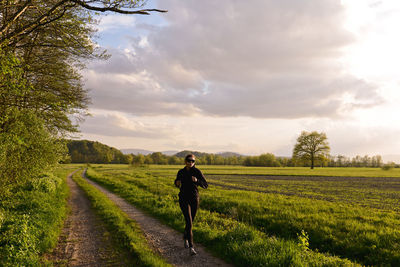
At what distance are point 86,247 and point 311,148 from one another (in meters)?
94.2

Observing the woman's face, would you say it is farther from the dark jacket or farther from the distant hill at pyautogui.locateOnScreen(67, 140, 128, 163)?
the distant hill at pyautogui.locateOnScreen(67, 140, 128, 163)

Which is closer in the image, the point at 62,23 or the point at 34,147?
the point at 62,23

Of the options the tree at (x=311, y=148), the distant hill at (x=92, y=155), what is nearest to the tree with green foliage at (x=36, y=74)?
the tree at (x=311, y=148)

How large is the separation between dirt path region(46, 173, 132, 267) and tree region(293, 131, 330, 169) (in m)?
90.4

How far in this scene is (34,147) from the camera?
11.5 m

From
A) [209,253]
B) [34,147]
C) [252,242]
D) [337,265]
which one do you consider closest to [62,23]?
[34,147]

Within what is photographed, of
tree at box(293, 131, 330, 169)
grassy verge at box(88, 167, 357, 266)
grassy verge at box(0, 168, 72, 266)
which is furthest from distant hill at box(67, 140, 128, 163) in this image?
grassy verge at box(88, 167, 357, 266)

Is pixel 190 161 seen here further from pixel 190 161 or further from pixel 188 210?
pixel 188 210

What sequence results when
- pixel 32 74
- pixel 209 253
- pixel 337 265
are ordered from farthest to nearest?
pixel 32 74, pixel 209 253, pixel 337 265

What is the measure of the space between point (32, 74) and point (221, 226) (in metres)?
15.2

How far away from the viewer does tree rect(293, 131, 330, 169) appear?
86.6 m

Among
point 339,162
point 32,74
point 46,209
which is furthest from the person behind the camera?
point 339,162

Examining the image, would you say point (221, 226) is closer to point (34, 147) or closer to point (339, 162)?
point (34, 147)

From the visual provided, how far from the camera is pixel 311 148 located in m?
87.9
